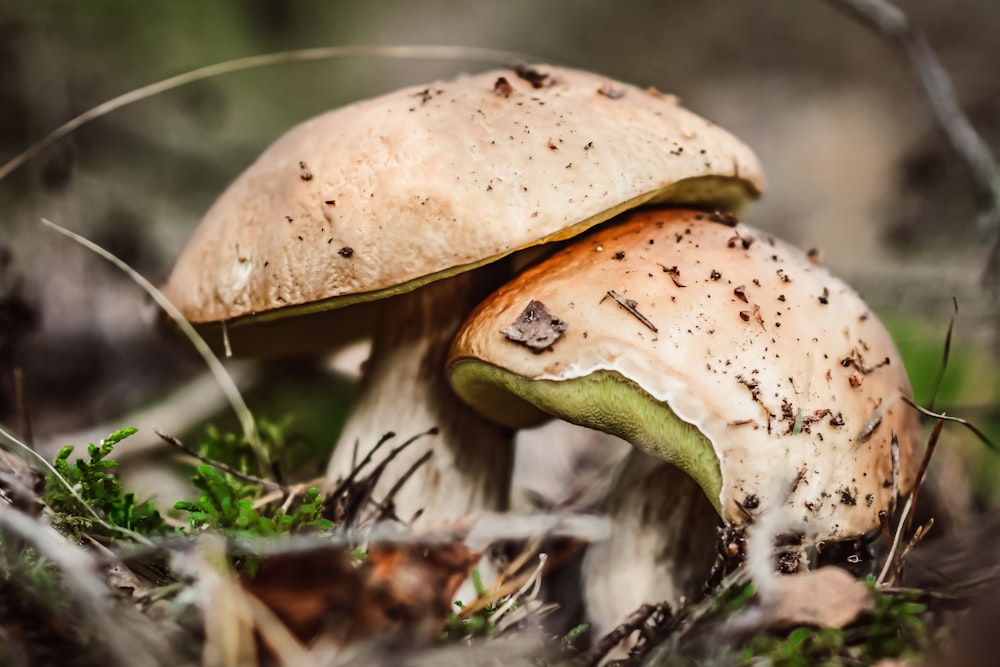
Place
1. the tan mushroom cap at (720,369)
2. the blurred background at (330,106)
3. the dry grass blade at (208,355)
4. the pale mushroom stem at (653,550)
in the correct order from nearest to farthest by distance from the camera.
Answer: the tan mushroom cap at (720,369) < the dry grass blade at (208,355) < the pale mushroom stem at (653,550) < the blurred background at (330,106)

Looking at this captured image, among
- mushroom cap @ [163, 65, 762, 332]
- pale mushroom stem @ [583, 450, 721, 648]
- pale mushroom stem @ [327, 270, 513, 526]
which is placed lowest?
pale mushroom stem @ [583, 450, 721, 648]

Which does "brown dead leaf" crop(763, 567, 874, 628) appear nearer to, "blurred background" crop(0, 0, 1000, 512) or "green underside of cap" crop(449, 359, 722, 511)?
"green underside of cap" crop(449, 359, 722, 511)

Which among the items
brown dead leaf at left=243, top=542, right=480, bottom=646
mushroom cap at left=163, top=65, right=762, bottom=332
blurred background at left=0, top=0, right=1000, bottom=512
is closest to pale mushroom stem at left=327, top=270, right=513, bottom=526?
mushroom cap at left=163, top=65, right=762, bottom=332

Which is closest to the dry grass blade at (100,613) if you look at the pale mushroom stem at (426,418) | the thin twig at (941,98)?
the pale mushroom stem at (426,418)


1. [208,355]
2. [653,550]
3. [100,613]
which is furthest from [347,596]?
[653,550]

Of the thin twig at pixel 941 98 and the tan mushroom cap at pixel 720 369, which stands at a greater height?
the thin twig at pixel 941 98

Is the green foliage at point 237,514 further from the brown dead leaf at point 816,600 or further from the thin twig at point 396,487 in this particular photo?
the brown dead leaf at point 816,600

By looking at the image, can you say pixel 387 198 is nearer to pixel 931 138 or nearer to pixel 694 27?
pixel 931 138
